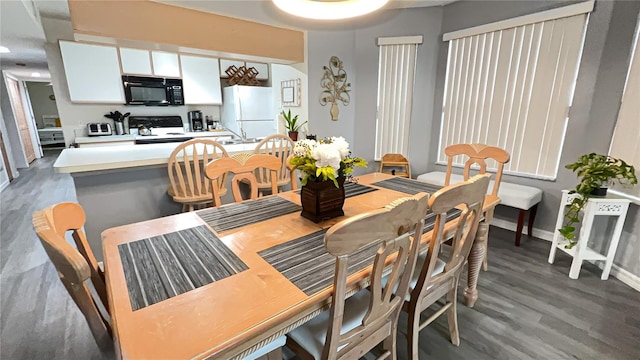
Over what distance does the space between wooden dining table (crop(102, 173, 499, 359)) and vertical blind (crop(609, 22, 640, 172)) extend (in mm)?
1999

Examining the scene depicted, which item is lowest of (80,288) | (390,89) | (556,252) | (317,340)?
(556,252)

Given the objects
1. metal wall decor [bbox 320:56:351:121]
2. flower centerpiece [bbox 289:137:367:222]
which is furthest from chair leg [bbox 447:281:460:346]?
metal wall decor [bbox 320:56:351:121]

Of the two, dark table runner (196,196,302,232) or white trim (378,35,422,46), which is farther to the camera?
white trim (378,35,422,46)

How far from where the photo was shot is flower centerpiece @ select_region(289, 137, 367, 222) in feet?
4.47

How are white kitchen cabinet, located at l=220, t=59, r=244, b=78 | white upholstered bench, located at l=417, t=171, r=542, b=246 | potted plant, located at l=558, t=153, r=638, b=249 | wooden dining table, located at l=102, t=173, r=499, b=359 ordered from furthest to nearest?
white kitchen cabinet, located at l=220, t=59, r=244, b=78, white upholstered bench, located at l=417, t=171, r=542, b=246, potted plant, located at l=558, t=153, r=638, b=249, wooden dining table, located at l=102, t=173, r=499, b=359

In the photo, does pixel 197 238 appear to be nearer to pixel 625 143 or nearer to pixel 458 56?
pixel 625 143

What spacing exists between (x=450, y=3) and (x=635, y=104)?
83.4 inches

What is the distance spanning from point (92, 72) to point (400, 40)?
165 inches

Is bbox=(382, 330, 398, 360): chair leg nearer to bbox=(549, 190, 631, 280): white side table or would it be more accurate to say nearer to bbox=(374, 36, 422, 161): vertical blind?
bbox=(549, 190, 631, 280): white side table

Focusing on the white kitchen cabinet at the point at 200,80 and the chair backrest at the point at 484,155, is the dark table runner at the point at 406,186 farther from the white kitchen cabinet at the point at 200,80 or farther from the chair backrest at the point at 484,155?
the white kitchen cabinet at the point at 200,80

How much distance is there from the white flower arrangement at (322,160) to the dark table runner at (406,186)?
691 millimetres

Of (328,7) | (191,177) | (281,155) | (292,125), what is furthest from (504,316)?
(292,125)

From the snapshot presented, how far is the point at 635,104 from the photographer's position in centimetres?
224

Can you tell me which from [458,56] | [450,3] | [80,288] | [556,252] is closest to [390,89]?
[458,56]
